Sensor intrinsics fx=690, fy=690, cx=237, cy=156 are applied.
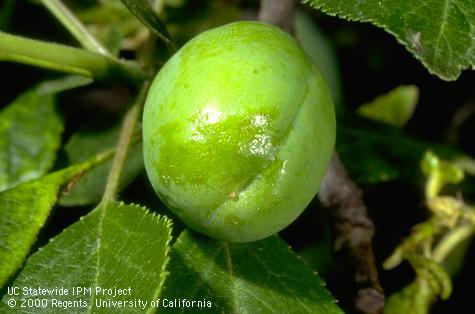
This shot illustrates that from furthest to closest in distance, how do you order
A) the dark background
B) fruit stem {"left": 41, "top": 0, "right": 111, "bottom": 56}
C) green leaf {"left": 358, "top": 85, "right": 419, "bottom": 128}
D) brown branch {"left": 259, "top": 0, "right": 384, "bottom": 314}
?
green leaf {"left": 358, "top": 85, "right": 419, "bottom": 128}, the dark background, fruit stem {"left": 41, "top": 0, "right": 111, "bottom": 56}, brown branch {"left": 259, "top": 0, "right": 384, "bottom": 314}

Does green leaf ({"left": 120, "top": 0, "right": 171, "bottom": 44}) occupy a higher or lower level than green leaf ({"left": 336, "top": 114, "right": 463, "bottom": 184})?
higher

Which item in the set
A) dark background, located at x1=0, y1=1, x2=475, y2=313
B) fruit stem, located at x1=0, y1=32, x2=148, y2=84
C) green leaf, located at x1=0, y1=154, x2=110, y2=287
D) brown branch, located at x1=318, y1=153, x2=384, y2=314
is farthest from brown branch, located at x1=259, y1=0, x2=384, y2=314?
green leaf, located at x1=0, y1=154, x2=110, y2=287

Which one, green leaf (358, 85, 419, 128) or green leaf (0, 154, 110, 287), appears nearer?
green leaf (0, 154, 110, 287)

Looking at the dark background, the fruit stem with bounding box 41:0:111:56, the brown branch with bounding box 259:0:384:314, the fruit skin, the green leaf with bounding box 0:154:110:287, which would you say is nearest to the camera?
the fruit skin

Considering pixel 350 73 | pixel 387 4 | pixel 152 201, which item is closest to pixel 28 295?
pixel 152 201

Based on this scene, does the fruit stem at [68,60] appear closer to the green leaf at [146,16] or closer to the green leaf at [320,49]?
the green leaf at [146,16]

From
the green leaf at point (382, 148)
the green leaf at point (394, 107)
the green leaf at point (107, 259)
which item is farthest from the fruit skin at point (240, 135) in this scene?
the green leaf at point (394, 107)

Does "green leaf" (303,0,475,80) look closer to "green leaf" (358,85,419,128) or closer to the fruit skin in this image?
the fruit skin
